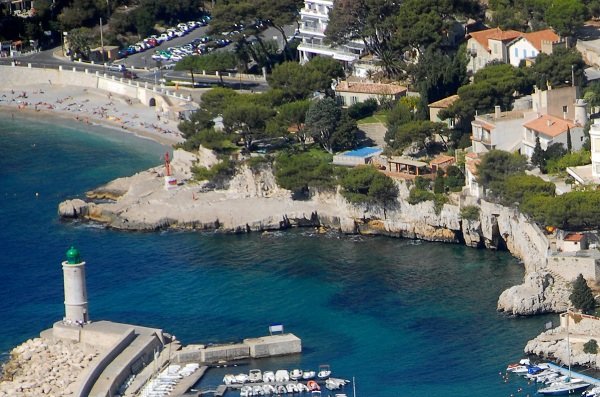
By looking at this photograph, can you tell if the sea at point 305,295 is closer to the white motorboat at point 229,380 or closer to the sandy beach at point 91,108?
the white motorboat at point 229,380

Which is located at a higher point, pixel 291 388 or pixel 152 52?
pixel 152 52

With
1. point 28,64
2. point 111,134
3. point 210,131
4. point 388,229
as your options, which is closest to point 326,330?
point 388,229

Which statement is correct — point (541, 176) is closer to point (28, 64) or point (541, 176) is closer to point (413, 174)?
point (413, 174)

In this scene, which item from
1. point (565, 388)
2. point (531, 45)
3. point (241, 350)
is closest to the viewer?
point (565, 388)

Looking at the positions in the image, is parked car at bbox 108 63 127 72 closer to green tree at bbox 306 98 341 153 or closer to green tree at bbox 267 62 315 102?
green tree at bbox 267 62 315 102

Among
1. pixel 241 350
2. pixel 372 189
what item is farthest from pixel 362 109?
pixel 241 350

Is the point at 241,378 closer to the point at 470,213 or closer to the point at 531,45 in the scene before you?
the point at 470,213
